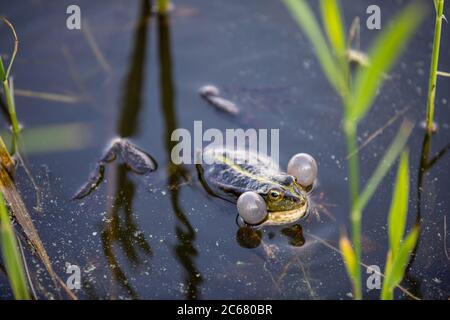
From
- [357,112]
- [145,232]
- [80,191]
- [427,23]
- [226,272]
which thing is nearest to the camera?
[357,112]

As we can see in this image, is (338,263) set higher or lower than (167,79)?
lower

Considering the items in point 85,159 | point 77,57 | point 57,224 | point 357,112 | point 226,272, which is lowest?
point 226,272

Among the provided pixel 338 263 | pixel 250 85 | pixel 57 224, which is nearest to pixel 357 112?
pixel 338 263

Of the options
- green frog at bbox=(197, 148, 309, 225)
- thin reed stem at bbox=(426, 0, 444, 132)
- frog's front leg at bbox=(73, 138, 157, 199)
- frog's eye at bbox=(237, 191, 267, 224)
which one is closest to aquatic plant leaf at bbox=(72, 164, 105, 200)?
frog's front leg at bbox=(73, 138, 157, 199)

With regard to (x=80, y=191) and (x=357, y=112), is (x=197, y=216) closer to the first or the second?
(x=80, y=191)

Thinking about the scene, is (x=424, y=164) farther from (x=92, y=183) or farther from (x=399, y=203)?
(x=92, y=183)

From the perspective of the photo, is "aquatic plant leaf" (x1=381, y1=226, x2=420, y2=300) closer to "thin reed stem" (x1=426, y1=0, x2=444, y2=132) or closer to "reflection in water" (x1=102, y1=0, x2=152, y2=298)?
"reflection in water" (x1=102, y1=0, x2=152, y2=298)

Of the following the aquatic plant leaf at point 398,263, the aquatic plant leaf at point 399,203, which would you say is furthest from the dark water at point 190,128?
the aquatic plant leaf at point 399,203
